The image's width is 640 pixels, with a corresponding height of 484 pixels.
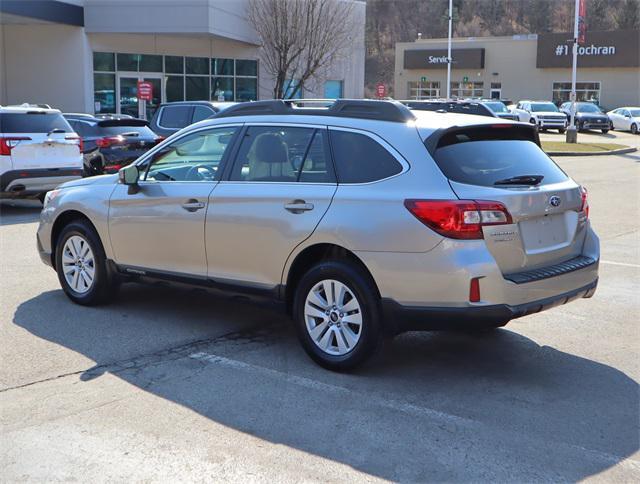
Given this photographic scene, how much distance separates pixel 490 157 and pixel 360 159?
2.99 ft

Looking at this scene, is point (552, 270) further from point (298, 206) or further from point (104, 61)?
point (104, 61)

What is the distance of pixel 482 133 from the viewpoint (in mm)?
5516

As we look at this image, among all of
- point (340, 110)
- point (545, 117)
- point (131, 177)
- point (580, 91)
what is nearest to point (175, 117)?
point (131, 177)

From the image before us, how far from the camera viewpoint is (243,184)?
19.6ft

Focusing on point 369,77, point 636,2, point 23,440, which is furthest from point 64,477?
point 369,77

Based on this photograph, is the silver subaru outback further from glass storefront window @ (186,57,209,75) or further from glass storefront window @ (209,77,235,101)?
glass storefront window @ (209,77,235,101)

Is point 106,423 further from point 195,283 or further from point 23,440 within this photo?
point 195,283

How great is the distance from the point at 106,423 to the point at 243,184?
7.15 ft

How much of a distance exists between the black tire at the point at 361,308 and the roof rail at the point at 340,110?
110cm

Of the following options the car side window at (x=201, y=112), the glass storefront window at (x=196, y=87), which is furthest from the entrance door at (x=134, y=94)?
the car side window at (x=201, y=112)

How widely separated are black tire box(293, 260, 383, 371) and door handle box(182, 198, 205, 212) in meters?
1.17

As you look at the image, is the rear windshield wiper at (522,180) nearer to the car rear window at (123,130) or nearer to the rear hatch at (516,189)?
the rear hatch at (516,189)

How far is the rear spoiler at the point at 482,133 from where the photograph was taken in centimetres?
522

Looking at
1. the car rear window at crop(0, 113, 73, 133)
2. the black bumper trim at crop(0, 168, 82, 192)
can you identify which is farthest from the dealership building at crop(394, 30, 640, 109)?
the black bumper trim at crop(0, 168, 82, 192)
